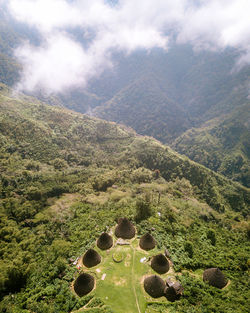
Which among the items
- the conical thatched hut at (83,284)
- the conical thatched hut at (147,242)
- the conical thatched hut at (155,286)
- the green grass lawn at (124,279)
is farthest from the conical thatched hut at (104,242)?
the conical thatched hut at (155,286)

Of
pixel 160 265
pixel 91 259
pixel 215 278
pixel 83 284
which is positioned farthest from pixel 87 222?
pixel 215 278

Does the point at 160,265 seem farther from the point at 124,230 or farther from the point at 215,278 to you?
the point at 124,230

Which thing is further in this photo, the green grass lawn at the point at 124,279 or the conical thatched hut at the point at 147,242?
the conical thatched hut at the point at 147,242

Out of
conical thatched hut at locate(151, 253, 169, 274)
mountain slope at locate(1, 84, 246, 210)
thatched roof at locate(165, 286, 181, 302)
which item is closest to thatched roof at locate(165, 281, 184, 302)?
→ thatched roof at locate(165, 286, 181, 302)

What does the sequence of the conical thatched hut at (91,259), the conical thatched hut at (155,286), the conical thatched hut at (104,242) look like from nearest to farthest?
the conical thatched hut at (155,286), the conical thatched hut at (91,259), the conical thatched hut at (104,242)

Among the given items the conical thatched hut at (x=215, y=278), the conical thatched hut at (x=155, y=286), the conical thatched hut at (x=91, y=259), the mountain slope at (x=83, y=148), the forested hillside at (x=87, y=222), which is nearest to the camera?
the conical thatched hut at (x=155, y=286)

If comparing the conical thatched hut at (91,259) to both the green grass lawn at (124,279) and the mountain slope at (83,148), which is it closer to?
the green grass lawn at (124,279)
